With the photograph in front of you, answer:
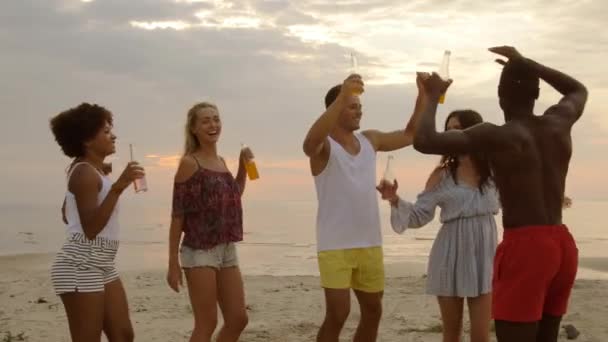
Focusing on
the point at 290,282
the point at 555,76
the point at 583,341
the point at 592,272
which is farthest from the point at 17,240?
the point at 555,76

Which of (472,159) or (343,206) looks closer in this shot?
(343,206)

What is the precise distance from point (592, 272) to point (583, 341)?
11.1 meters

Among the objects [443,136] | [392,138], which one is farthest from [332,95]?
[443,136]

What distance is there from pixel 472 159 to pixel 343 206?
3.48ft

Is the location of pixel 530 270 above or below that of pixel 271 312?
above

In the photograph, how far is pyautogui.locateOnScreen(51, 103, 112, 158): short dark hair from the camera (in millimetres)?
4914

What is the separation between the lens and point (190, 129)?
568 cm

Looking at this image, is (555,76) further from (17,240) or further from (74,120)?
(17,240)

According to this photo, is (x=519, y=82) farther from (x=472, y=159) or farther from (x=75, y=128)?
(x=75, y=128)

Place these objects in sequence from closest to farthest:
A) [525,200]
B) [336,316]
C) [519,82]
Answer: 1. [525,200]
2. [519,82]
3. [336,316]

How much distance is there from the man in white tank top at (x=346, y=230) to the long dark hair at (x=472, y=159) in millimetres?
343

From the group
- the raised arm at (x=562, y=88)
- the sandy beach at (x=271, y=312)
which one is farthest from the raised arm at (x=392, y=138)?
the sandy beach at (x=271, y=312)

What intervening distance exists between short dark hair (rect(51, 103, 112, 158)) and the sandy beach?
3.91 meters

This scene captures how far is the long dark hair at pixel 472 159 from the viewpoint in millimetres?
5508
